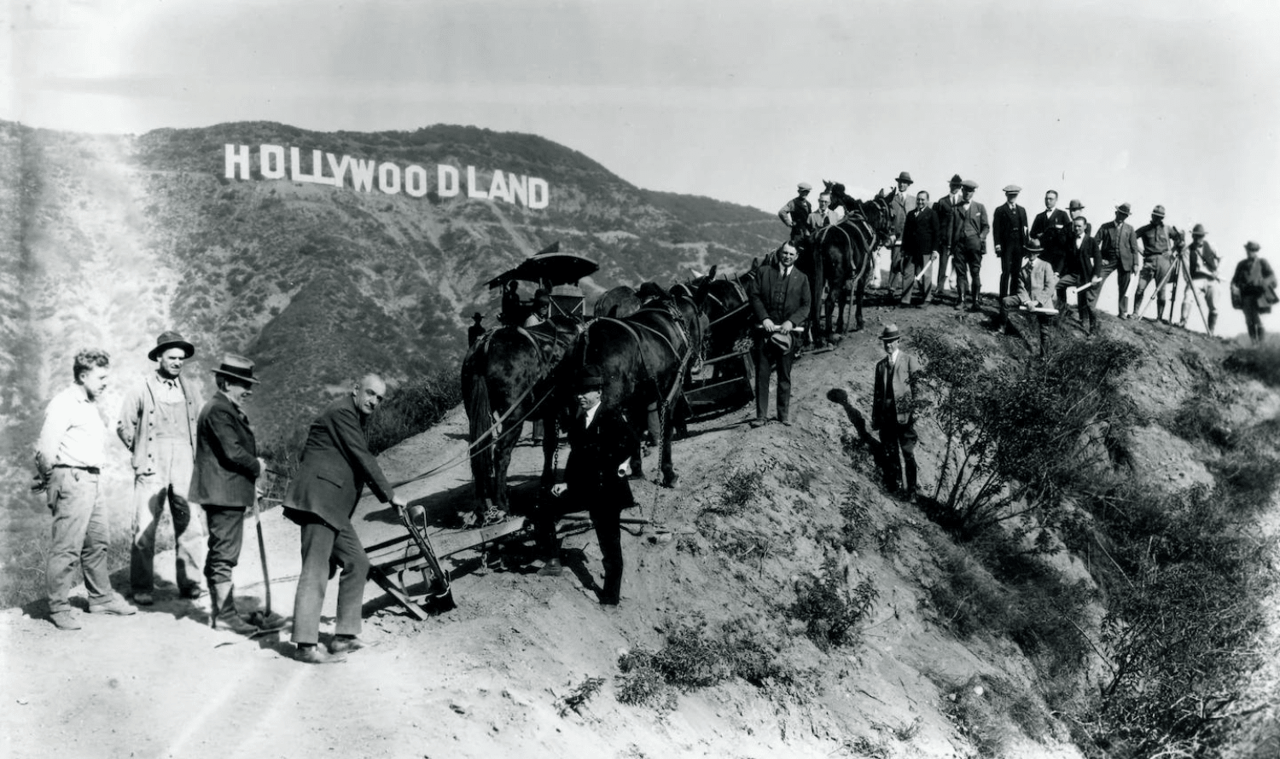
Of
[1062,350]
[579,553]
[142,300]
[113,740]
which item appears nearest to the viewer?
[113,740]

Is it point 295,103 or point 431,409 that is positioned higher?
point 295,103

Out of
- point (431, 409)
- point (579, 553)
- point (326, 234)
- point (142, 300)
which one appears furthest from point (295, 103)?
point (579, 553)

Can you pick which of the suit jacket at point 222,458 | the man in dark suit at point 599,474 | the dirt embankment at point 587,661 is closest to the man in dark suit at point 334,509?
the dirt embankment at point 587,661

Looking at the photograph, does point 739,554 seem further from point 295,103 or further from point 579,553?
point 295,103

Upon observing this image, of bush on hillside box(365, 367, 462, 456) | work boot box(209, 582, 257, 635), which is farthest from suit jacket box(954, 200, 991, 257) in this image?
work boot box(209, 582, 257, 635)

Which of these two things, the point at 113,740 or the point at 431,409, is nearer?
the point at 113,740

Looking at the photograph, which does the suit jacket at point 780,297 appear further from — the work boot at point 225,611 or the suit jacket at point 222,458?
the work boot at point 225,611

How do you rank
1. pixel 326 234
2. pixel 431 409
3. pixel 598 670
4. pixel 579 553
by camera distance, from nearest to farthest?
pixel 598 670 < pixel 579 553 < pixel 431 409 < pixel 326 234
